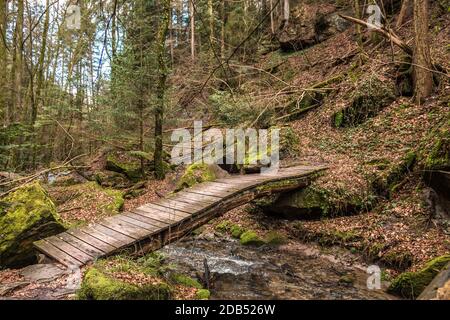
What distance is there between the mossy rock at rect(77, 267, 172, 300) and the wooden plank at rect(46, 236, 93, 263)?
21.9 inches

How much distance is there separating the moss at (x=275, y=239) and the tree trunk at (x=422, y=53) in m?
6.08

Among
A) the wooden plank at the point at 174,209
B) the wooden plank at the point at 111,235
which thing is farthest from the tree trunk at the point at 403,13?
the wooden plank at the point at 111,235

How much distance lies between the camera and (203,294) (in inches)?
215

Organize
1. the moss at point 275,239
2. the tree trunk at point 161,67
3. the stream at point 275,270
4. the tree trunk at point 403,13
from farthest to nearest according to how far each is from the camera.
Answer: the tree trunk at point 403,13, the tree trunk at point 161,67, the moss at point 275,239, the stream at point 275,270

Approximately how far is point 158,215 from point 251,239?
10.2 feet

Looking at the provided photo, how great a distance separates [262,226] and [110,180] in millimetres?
6402

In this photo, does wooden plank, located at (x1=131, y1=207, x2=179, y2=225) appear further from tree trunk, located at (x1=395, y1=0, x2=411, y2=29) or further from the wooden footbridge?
tree trunk, located at (x1=395, y1=0, x2=411, y2=29)

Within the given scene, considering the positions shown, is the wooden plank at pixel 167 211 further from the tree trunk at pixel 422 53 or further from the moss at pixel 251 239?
the tree trunk at pixel 422 53

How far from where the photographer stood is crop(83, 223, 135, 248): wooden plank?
5368 mm

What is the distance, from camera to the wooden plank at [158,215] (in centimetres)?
612

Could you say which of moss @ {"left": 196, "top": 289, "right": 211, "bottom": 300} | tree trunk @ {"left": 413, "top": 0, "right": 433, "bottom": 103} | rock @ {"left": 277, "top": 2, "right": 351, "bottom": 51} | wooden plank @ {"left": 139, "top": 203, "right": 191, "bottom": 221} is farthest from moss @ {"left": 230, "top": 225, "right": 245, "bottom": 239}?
rock @ {"left": 277, "top": 2, "right": 351, "bottom": 51}

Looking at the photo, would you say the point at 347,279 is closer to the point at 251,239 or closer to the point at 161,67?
the point at 251,239

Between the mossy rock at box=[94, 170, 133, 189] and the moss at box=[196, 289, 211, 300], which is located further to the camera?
the mossy rock at box=[94, 170, 133, 189]

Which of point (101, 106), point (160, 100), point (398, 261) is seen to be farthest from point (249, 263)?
point (101, 106)
